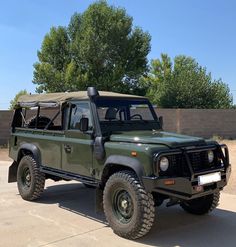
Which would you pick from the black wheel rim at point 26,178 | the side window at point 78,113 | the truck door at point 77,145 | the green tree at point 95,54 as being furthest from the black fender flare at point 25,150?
the green tree at point 95,54

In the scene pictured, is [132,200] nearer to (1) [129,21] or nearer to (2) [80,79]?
(2) [80,79]

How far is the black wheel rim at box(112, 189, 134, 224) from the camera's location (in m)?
6.15

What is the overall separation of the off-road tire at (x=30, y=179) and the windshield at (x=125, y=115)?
1986 millimetres

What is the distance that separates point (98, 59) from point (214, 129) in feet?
43.3

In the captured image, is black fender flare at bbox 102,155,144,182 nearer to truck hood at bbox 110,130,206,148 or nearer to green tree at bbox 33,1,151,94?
truck hood at bbox 110,130,206,148

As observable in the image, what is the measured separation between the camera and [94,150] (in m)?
6.77

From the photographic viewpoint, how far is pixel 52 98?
8.18 meters

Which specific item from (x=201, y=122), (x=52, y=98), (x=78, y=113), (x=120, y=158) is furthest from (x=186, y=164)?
(x=201, y=122)

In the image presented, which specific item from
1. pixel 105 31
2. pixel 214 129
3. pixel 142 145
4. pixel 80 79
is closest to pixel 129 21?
pixel 105 31

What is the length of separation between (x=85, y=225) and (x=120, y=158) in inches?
51.8

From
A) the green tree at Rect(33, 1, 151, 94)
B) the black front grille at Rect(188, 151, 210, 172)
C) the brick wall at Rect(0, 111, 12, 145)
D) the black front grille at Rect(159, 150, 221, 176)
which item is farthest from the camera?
the green tree at Rect(33, 1, 151, 94)

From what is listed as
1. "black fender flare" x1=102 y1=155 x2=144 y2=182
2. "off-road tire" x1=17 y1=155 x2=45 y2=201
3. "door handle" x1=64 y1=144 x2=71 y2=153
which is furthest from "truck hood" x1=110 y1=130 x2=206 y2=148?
"off-road tire" x1=17 y1=155 x2=45 y2=201

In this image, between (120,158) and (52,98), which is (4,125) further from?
(120,158)

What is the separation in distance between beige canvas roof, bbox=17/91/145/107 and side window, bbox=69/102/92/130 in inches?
5.3
